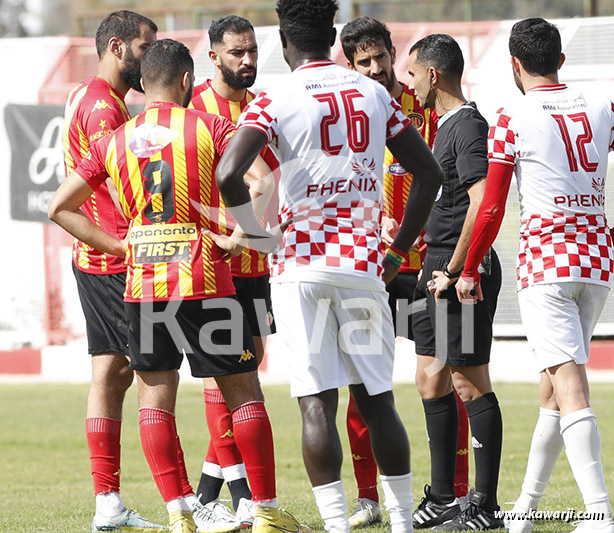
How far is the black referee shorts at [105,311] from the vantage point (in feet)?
20.2

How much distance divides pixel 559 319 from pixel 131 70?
2.78 metres

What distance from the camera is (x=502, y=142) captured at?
5215mm

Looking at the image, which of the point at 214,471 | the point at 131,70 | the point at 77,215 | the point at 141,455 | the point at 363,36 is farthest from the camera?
Result: the point at 141,455

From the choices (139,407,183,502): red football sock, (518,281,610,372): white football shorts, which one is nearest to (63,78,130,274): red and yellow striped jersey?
(139,407,183,502): red football sock

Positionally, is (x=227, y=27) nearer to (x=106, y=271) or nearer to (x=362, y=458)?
(x=106, y=271)

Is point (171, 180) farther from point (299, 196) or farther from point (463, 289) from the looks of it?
point (463, 289)

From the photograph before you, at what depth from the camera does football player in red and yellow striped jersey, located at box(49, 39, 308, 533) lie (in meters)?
5.29

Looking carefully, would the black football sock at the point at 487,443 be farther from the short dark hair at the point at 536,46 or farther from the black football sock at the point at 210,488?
the short dark hair at the point at 536,46

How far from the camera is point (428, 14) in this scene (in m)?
31.3

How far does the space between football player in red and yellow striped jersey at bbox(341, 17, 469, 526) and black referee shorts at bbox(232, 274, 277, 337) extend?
27.3 inches

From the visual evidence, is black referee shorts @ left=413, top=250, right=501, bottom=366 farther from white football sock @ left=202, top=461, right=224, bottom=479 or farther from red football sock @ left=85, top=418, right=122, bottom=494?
red football sock @ left=85, top=418, right=122, bottom=494

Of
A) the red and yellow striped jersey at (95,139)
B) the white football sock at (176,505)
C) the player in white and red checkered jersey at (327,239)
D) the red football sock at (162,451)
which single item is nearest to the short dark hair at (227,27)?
the red and yellow striped jersey at (95,139)

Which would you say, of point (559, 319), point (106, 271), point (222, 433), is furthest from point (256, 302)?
point (559, 319)

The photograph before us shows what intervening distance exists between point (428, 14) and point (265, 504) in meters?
27.5
